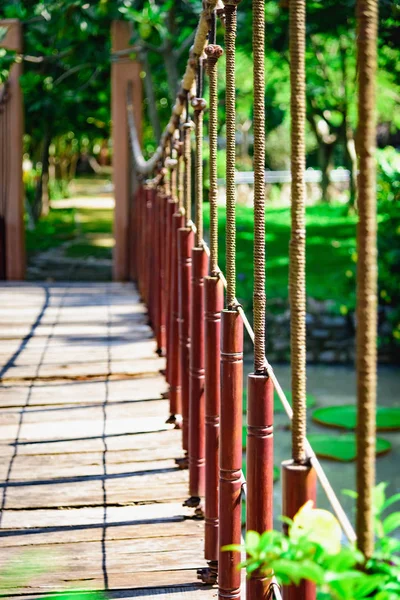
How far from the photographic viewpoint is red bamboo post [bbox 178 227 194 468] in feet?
7.20

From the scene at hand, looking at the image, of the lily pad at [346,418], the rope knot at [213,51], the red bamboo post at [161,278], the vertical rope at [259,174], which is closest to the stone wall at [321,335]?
the lily pad at [346,418]

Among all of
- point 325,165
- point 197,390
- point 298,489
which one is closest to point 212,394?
point 197,390

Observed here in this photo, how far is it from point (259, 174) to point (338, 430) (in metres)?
6.30

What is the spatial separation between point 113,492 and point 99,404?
687mm

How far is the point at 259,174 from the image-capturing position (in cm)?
109

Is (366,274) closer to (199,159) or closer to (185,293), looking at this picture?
(199,159)

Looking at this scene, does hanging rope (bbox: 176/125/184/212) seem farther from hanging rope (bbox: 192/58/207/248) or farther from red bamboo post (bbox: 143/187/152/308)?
red bamboo post (bbox: 143/187/152/308)

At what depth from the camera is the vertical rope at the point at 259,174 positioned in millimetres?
1050

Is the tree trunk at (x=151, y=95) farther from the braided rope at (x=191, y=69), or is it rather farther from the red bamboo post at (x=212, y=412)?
the red bamboo post at (x=212, y=412)

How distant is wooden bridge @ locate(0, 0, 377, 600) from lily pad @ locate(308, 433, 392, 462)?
2980 millimetres

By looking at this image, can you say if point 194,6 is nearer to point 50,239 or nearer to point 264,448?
point 264,448

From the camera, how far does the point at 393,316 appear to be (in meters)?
8.38

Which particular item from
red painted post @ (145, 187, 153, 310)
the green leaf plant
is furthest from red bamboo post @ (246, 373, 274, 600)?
red painted post @ (145, 187, 153, 310)

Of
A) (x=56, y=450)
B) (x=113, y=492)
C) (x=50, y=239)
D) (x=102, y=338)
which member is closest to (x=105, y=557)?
(x=113, y=492)
